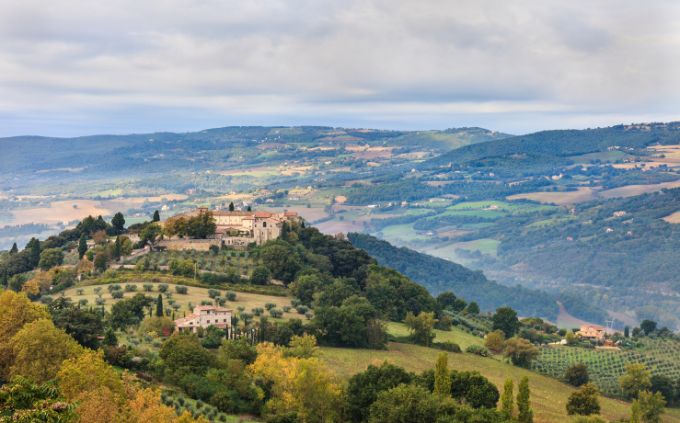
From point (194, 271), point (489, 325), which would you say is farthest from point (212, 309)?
point (489, 325)

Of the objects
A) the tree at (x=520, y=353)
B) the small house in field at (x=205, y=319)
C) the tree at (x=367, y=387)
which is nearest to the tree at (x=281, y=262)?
the small house in field at (x=205, y=319)

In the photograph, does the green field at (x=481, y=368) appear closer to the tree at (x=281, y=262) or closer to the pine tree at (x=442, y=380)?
the pine tree at (x=442, y=380)

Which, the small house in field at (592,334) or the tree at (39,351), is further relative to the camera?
the small house in field at (592,334)

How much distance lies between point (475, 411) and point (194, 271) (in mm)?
44632

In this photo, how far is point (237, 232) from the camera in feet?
321

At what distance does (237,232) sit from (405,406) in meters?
56.7

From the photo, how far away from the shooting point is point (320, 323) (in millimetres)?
70188

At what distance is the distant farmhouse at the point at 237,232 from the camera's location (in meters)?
93.5

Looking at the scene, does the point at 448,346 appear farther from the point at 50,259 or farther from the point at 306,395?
the point at 50,259

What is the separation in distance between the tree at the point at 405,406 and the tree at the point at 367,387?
2237mm

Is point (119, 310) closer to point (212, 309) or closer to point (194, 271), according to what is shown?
point (212, 309)

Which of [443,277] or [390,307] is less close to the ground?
[390,307]

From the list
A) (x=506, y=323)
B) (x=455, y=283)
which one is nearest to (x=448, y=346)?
(x=506, y=323)

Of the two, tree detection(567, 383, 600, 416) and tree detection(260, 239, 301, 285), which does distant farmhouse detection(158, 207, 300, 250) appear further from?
tree detection(567, 383, 600, 416)
